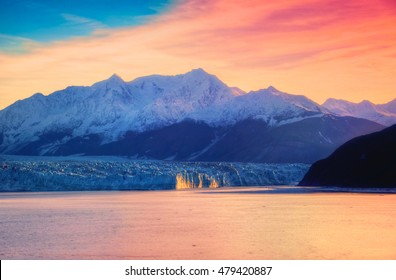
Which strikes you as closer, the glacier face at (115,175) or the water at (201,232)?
the water at (201,232)

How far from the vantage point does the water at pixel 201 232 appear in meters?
25.0

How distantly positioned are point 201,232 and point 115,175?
1935 inches

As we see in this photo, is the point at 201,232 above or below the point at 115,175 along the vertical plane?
below

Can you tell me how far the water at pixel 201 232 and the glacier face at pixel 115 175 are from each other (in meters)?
26.1

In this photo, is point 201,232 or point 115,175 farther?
point 115,175

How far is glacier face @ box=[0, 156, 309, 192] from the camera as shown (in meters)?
73.2

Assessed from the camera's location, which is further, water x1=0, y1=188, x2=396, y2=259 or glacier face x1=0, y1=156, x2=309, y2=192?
glacier face x1=0, y1=156, x2=309, y2=192

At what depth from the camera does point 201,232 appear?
103ft

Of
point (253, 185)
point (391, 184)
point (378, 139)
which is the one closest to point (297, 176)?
point (253, 185)

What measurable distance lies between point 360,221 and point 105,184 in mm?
48311

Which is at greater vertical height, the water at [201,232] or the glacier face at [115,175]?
the glacier face at [115,175]

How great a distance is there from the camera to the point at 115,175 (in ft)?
261

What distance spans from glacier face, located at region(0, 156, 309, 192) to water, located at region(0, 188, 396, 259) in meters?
26.1

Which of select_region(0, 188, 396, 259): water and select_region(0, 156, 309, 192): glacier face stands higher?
select_region(0, 156, 309, 192): glacier face
